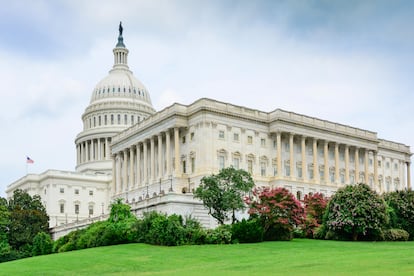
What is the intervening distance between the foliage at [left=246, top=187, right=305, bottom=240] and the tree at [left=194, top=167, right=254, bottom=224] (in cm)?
441

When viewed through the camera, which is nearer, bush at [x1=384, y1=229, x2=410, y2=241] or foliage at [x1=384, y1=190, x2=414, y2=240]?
bush at [x1=384, y1=229, x2=410, y2=241]

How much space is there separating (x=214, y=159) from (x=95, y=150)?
200ft

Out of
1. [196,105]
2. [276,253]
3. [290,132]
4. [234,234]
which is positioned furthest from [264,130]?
[276,253]

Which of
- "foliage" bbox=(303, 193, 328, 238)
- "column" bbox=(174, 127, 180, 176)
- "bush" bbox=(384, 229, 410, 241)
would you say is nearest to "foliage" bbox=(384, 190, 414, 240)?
"bush" bbox=(384, 229, 410, 241)

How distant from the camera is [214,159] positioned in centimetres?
9144

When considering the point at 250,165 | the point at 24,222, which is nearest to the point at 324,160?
the point at 250,165

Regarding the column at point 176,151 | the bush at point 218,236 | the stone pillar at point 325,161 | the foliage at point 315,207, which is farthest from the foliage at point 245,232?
the stone pillar at point 325,161

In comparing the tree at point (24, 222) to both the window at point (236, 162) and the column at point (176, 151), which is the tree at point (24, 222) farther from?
the window at point (236, 162)

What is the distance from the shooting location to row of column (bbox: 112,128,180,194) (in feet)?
315

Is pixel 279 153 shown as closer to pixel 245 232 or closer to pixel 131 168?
pixel 131 168

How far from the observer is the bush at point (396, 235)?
64.1 m

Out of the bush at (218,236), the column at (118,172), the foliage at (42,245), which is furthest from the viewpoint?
the column at (118,172)

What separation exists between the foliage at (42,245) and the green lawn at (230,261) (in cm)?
2156

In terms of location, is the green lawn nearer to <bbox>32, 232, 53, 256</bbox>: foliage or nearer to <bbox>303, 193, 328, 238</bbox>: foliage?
<bbox>303, 193, 328, 238</bbox>: foliage
